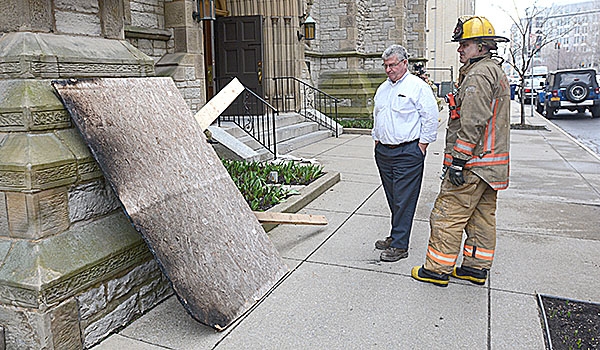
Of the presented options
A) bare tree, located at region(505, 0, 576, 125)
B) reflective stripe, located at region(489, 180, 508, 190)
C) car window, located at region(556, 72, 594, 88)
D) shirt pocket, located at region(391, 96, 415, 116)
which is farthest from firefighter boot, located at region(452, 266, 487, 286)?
car window, located at region(556, 72, 594, 88)

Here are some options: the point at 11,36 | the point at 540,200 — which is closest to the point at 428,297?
the point at 11,36

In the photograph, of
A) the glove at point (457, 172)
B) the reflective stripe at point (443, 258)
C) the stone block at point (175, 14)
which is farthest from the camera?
the stone block at point (175, 14)

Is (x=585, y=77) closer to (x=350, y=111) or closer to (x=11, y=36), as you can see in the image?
(x=350, y=111)

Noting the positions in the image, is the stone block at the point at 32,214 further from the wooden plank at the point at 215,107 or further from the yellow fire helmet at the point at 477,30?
the yellow fire helmet at the point at 477,30

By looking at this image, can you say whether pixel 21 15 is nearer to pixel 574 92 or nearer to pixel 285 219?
pixel 285 219

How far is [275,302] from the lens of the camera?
354 cm

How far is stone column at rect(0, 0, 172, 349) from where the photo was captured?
8.89 feet

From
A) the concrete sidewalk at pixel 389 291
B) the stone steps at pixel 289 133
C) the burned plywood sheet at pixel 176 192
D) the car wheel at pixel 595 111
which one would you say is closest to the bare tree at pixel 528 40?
the car wheel at pixel 595 111

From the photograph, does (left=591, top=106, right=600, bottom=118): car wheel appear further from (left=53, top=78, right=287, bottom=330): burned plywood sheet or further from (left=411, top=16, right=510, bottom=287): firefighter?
(left=53, top=78, right=287, bottom=330): burned plywood sheet

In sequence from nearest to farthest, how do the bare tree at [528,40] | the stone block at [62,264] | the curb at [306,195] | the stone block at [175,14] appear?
the stone block at [62,264], the curb at [306,195], the stone block at [175,14], the bare tree at [528,40]

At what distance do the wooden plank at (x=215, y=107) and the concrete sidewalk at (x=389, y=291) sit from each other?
1.38m

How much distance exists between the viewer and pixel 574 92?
2045 cm

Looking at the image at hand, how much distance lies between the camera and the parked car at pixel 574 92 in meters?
20.3

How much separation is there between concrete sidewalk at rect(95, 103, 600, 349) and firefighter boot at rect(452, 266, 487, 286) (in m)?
0.06
